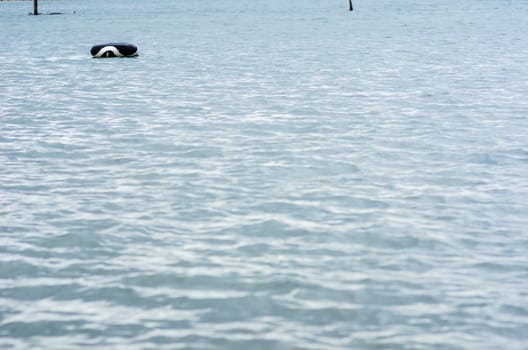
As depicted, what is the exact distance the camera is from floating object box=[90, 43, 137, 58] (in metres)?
47.2

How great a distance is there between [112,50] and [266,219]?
35.9m

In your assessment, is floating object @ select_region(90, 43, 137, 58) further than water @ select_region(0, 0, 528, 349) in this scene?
Yes

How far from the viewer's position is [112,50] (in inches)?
1885

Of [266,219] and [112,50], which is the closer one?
[266,219]

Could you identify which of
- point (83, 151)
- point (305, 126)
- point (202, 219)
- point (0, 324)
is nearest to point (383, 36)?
point (305, 126)

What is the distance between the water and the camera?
32.1 ft

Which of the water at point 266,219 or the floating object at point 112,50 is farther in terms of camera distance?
the floating object at point 112,50

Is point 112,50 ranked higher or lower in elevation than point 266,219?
lower

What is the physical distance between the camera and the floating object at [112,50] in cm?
4719

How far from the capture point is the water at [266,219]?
32.1 ft

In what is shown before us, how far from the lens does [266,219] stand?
13.9 meters

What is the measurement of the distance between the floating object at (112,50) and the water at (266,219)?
663 inches

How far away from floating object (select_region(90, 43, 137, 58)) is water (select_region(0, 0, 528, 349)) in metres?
16.8

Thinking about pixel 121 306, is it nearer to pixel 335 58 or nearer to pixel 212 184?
pixel 212 184
